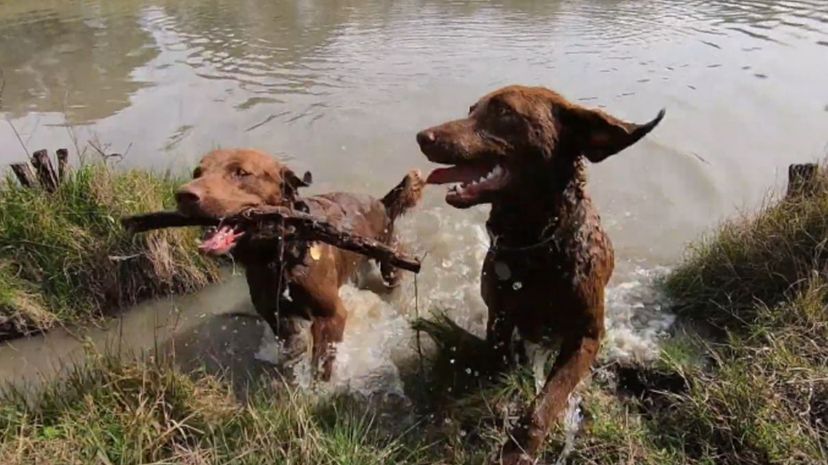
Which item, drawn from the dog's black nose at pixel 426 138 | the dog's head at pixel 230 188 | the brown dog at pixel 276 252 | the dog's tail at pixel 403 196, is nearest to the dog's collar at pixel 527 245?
the dog's black nose at pixel 426 138

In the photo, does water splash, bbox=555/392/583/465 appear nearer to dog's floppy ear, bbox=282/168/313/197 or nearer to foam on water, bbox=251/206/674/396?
foam on water, bbox=251/206/674/396

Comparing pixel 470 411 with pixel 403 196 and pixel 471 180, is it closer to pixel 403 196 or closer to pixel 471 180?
pixel 471 180

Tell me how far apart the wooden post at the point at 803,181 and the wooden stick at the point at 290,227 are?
11.0 feet

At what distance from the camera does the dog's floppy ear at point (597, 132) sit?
12.2 feet

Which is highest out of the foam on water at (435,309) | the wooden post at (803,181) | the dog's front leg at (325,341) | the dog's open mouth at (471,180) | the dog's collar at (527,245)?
the dog's open mouth at (471,180)

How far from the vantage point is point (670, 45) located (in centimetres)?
1397

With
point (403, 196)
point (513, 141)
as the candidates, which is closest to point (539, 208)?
point (513, 141)

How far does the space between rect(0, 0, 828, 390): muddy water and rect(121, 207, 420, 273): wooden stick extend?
124 cm

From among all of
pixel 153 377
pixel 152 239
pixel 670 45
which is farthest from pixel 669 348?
pixel 670 45

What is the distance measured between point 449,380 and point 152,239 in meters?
2.81

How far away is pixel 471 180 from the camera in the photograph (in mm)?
3869

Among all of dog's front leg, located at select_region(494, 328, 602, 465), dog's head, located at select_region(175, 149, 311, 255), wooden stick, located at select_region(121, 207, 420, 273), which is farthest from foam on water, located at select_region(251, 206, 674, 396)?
dog's head, located at select_region(175, 149, 311, 255)

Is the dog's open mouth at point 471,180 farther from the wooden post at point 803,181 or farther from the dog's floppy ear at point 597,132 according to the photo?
the wooden post at point 803,181

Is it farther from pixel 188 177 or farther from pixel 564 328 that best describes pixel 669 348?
pixel 188 177
